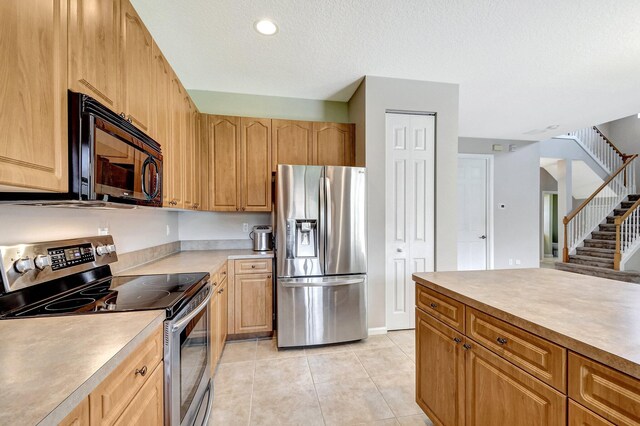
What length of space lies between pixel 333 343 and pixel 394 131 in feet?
7.44

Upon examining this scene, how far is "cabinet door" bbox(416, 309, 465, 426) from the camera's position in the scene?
130cm

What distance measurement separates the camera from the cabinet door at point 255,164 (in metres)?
3.03

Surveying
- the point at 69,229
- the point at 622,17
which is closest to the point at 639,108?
the point at 622,17

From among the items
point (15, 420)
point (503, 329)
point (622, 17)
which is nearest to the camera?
point (15, 420)

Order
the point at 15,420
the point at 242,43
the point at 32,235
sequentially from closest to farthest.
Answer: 1. the point at 15,420
2. the point at 32,235
3. the point at 242,43

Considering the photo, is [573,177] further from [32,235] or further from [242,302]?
[32,235]

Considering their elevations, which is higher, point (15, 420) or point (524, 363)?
point (15, 420)

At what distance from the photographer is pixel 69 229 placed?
1.48 meters

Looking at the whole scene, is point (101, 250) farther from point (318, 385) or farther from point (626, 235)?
point (626, 235)

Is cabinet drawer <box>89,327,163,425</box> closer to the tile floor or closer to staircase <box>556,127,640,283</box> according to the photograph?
the tile floor

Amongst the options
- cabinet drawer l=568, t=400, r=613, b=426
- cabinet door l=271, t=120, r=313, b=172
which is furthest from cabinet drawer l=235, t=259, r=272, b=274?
cabinet drawer l=568, t=400, r=613, b=426

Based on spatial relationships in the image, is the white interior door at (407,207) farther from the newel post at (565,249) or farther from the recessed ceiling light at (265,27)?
the newel post at (565,249)

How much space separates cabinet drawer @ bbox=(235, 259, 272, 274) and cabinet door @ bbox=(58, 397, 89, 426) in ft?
6.60

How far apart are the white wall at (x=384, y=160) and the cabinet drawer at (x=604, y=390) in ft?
6.72
